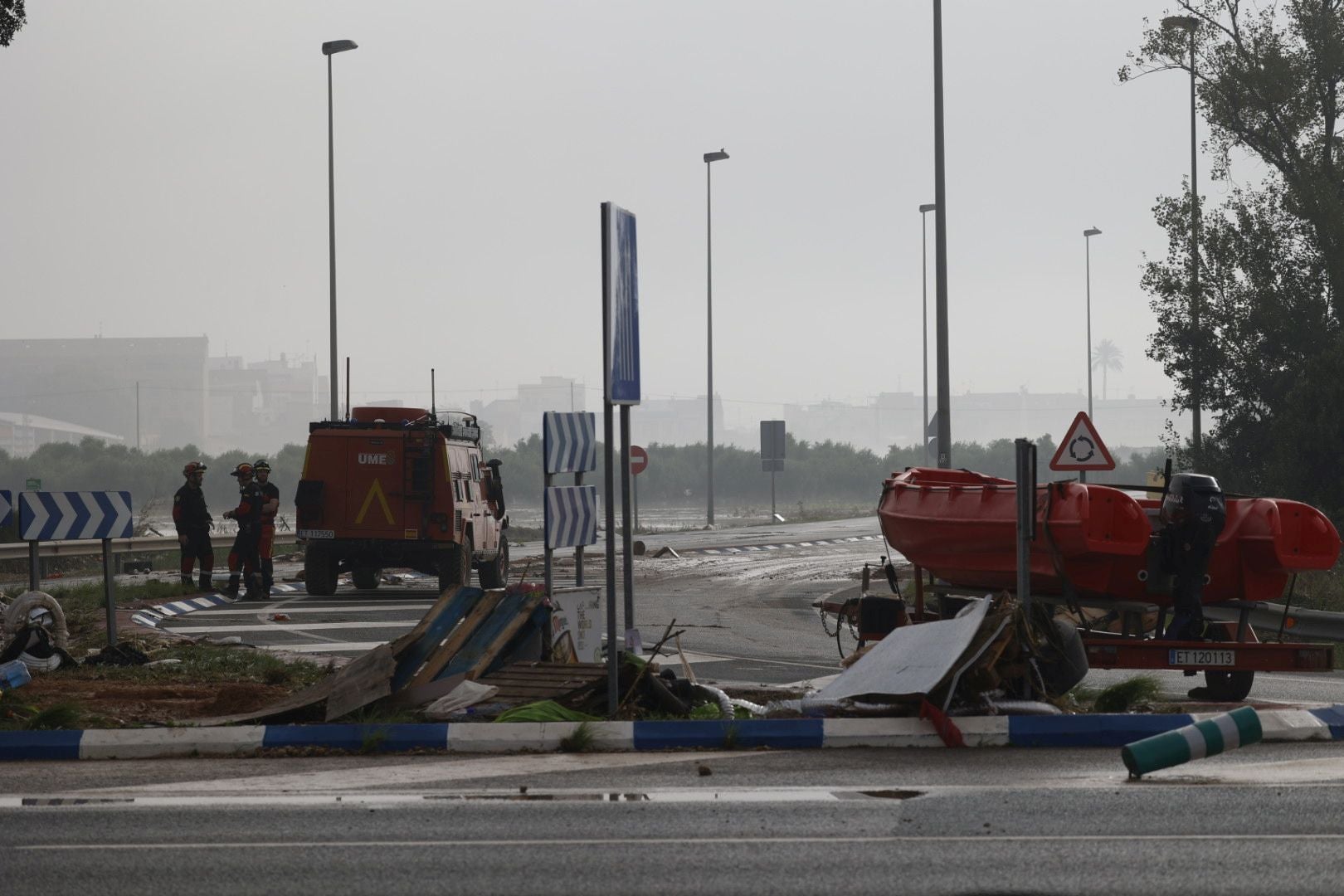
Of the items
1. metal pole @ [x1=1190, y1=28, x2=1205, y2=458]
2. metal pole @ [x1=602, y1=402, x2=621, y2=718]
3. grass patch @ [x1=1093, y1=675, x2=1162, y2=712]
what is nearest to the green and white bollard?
grass patch @ [x1=1093, y1=675, x2=1162, y2=712]

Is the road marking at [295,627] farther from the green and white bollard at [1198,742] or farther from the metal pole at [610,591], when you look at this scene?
the green and white bollard at [1198,742]

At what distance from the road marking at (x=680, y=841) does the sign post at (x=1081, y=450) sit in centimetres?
955

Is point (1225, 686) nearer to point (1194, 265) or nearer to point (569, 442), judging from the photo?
→ point (569, 442)

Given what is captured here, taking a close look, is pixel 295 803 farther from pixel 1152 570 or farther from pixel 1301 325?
pixel 1301 325

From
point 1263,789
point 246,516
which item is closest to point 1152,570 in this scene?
point 1263,789

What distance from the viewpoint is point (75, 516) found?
1366cm

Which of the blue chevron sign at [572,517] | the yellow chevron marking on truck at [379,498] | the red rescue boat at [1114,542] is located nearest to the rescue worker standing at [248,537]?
the yellow chevron marking on truck at [379,498]

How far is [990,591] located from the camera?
12.5 meters

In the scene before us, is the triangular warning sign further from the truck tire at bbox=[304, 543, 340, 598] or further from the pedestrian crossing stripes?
the pedestrian crossing stripes

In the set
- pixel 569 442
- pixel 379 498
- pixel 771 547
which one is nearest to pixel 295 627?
pixel 379 498

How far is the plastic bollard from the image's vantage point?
36.6 ft

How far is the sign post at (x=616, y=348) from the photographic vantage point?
8891 millimetres

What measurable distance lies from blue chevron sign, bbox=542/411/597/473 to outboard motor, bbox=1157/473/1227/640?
14.3 feet

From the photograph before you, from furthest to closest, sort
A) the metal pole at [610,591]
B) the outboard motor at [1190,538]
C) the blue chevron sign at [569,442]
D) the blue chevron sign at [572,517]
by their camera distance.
→ the blue chevron sign at [569,442]
the blue chevron sign at [572,517]
the outboard motor at [1190,538]
the metal pole at [610,591]
